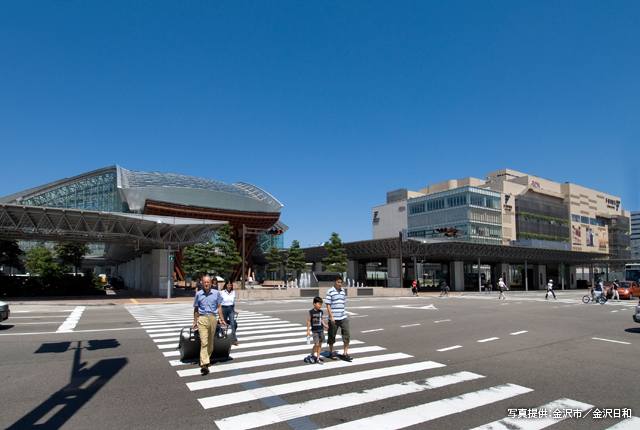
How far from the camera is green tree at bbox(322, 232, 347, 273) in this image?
2443 inches

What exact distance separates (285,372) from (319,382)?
3.27 feet

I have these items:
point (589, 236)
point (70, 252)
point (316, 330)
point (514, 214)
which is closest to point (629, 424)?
point (316, 330)

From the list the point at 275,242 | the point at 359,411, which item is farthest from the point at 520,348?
the point at 275,242

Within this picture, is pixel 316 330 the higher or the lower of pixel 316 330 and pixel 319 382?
the higher

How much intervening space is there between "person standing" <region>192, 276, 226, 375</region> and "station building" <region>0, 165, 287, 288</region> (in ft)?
232

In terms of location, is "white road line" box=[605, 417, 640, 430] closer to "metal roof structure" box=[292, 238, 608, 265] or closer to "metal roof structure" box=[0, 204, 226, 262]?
"metal roof structure" box=[0, 204, 226, 262]

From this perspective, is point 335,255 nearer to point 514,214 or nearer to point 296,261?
point 296,261

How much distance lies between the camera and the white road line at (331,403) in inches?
220

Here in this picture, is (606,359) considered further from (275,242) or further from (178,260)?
(275,242)

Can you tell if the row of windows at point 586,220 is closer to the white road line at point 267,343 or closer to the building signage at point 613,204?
the building signage at point 613,204

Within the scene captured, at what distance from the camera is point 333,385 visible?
741cm

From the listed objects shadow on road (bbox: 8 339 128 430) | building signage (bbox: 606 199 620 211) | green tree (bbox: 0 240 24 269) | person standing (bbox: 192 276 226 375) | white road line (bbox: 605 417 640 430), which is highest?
building signage (bbox: 606 199 620 211)

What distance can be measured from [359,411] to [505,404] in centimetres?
230

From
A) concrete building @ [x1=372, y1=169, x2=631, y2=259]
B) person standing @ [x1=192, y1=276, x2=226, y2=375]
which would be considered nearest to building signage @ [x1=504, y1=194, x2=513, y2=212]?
concrete building @ [x1=372, y1=169, x2=631, y2=259]
